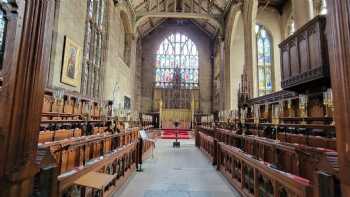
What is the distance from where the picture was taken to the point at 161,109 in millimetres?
15719

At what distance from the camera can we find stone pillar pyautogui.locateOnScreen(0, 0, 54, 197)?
0.77m

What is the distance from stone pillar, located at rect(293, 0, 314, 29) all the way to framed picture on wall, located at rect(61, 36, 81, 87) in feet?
21.8

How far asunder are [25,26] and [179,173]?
12.3 feet

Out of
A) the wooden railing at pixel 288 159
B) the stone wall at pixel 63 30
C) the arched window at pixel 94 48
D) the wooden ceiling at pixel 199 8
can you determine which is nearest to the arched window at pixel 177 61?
the wooden ceiling at pixel 199 8

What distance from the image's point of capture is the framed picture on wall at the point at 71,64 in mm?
5867

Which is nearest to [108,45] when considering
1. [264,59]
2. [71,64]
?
[71,64]

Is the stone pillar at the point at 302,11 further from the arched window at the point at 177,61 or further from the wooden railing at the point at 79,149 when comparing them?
the arched window at the point at 177,61

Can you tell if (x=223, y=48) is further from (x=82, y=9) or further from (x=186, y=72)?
(x=82, y=9)

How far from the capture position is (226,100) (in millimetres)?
12273

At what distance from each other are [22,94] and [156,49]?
56.4ft

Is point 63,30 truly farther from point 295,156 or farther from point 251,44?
point 251,44

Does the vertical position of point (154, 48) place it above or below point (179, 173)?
above

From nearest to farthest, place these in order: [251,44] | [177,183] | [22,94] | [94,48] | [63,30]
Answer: [22,94]
[177,183]
[63,30]
[94,48]
[251,44]

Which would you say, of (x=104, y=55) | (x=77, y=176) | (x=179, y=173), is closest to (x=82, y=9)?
(x=104, y=55)
